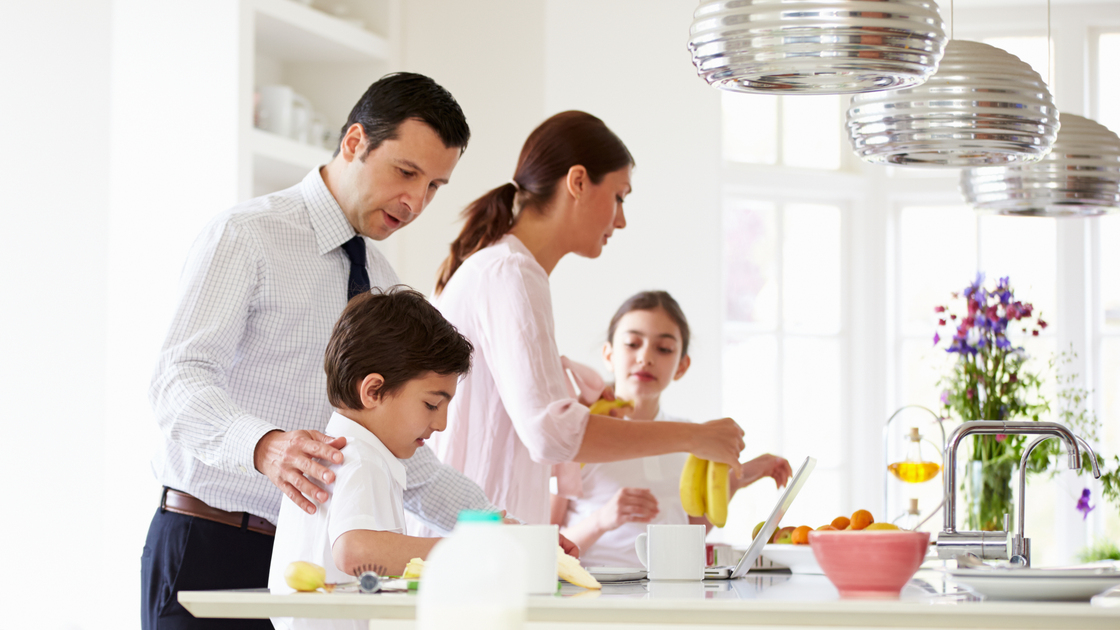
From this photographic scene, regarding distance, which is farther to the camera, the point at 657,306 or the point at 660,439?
the point at 657,306

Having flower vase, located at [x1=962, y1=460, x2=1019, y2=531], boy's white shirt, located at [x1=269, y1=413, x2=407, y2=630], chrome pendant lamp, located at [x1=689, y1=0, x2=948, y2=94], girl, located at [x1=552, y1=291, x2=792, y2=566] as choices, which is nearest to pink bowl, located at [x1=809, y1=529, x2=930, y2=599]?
boy's white shirt, located at [x1=269, y1=413, x2=407, y2=630]

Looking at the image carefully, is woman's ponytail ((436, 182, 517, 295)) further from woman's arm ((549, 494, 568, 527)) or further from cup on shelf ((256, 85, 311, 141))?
cup on shelf ((256, 85, 311, 141))

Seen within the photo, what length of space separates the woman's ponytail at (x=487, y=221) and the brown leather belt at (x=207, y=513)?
0.72m

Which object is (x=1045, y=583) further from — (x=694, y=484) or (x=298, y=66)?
(x=298, y=66)

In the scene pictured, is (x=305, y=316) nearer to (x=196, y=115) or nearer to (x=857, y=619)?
(x=857, y=619)

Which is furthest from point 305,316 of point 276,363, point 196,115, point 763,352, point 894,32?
point 763,352

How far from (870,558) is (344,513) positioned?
641 millimetres

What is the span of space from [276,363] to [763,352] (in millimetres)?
3496

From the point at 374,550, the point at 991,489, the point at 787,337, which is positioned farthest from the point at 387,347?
the point at 787,337

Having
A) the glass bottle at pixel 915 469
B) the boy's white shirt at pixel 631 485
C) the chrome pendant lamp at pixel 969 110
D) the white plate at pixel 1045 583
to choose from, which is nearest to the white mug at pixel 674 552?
the white plate at pixel 1045 583

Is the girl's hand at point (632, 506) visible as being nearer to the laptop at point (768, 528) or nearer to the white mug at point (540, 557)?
the laptop at point (768, 528)

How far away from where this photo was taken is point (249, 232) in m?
1.87

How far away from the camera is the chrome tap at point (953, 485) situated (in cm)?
185

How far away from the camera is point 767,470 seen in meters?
2.48
